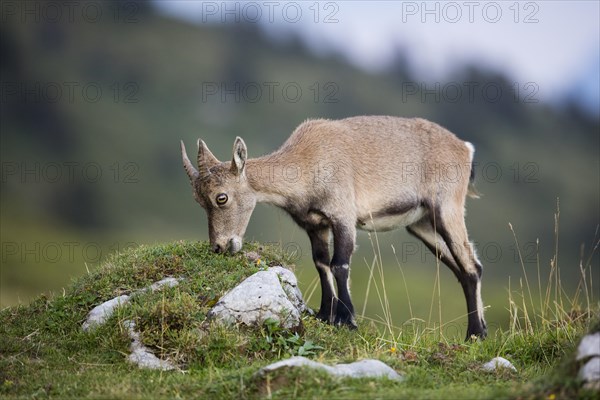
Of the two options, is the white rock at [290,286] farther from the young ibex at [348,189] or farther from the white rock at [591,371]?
the white rock at [591,371]

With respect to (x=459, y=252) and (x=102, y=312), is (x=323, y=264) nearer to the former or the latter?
(x=459, y=252)

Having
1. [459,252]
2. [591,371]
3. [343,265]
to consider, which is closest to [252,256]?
[343,265]

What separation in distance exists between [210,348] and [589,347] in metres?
4.70

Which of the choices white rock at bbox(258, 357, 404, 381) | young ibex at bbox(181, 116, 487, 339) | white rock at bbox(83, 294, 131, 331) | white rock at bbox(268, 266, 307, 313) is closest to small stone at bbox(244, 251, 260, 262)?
young ibex at bbox(181, 116, 487, 339)

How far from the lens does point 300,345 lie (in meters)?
10.4

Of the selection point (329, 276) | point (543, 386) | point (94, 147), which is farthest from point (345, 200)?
point (94, 147)

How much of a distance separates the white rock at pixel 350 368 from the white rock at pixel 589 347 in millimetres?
2036

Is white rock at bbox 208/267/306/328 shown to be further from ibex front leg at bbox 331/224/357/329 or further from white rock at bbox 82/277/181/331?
ibex front leg at bbox 331/224/357/329

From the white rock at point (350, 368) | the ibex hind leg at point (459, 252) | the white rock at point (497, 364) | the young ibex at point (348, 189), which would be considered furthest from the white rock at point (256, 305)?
the ibex hind leg at point (459, 252)

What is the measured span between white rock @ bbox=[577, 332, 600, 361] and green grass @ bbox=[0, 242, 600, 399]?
0.49 feet

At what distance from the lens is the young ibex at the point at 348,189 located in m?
12.6

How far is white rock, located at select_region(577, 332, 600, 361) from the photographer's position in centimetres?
704

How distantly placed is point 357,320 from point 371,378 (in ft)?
14.2

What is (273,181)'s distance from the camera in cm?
1304
